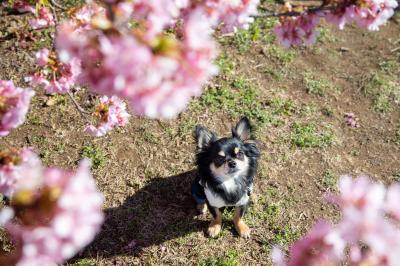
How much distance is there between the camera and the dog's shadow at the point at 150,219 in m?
3.99

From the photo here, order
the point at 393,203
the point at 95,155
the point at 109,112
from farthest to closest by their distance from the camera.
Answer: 1. the point at 95,155
2. the point at 109,112
3. the point at 393,203

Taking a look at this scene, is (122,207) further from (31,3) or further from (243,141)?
(31,3)

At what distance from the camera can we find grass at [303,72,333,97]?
5426 millimetres

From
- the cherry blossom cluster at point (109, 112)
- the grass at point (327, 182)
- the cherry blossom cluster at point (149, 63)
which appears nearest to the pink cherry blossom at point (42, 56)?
the cherry blossom cluster at point (109, 112)

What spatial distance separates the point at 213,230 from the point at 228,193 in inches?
20.4

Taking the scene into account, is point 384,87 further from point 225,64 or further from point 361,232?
point 361,232

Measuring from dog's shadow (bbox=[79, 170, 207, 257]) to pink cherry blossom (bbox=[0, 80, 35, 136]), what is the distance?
2.28 meters

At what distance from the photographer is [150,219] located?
4.21 m

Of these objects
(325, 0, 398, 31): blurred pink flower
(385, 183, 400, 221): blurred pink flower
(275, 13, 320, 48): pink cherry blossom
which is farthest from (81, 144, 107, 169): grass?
(385, 183, 400, 221): blurred pink flower

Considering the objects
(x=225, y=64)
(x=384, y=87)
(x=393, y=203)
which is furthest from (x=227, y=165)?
(x=384, y=87)

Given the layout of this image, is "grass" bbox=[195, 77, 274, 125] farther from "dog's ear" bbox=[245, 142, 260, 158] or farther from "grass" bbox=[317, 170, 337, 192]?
"dog's ear" bbox=[245, 142, 260, 158]

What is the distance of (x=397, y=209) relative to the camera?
1560 mm

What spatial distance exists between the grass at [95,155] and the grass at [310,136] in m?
2.02

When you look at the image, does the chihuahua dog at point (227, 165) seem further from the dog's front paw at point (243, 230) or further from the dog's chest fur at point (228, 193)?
the dog's front paw at point (243, 230)
